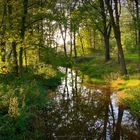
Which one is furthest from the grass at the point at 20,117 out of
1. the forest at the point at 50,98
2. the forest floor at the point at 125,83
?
the forest floor at the point at 125,83

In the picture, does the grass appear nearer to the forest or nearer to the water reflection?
the forest

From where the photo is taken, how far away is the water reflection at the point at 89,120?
17509 mm

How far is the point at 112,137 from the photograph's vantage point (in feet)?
56.1

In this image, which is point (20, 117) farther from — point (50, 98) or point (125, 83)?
point (125, 83)

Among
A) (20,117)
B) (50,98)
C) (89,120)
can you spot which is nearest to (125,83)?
(50,98)

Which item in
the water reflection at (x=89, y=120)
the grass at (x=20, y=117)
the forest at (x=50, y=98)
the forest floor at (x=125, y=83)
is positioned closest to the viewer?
the grass at (x=20, y=117)

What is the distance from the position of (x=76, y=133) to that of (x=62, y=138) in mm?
1090

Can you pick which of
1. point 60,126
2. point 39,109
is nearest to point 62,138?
point 60,126

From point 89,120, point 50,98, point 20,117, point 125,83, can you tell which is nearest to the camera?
point 20,117

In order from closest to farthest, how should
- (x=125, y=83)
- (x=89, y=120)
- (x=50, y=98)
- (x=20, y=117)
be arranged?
(x=20, y=117) → (x=89, y=120) → (x=50, y=98) → (x=125, y=83)

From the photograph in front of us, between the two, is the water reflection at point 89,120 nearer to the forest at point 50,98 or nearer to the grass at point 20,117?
the forest at point 50,98

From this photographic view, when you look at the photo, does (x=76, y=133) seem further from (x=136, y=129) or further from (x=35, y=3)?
(x=35, y=3)

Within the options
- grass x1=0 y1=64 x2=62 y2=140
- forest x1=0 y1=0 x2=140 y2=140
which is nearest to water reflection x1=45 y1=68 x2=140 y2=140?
forest x1=0 y1=0 x2=140 y2=140

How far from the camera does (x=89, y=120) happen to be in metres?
20.6
